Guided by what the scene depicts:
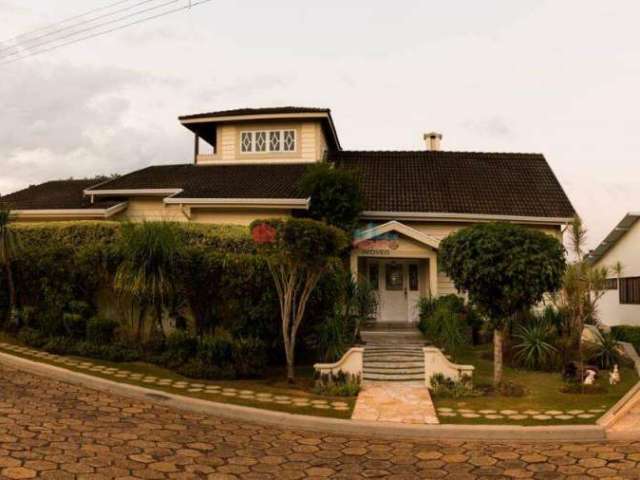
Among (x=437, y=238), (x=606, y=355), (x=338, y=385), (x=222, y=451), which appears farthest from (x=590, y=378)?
(x=222, y=451)

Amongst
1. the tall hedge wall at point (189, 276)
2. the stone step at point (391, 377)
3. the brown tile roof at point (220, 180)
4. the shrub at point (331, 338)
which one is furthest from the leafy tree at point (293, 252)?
the brown tile roof at point (220, 180)

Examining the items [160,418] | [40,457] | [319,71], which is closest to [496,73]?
[319,71]

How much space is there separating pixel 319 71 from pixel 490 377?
922 cm

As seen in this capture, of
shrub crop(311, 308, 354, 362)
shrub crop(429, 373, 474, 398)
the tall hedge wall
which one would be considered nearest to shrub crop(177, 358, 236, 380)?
the tall hedge wall

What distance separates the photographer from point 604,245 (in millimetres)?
22406

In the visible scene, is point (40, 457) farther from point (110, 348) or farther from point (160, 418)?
Answer: point (110, 348)

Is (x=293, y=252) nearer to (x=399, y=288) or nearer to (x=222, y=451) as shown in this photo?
(x=222, y=451)

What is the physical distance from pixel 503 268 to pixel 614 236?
1372cm

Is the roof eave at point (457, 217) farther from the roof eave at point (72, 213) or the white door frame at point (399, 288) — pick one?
the roof eave at point (72, 213)

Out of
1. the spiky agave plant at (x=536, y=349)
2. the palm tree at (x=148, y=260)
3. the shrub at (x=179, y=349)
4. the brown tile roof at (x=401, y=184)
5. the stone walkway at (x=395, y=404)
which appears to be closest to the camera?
the stone walkway at (x=395, y=404)

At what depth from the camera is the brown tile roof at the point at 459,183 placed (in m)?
17.9

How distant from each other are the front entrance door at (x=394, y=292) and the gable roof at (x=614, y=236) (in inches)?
349

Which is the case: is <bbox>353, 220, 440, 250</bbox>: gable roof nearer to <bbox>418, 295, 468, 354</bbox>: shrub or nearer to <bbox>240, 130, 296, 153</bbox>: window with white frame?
<bbox>418, 295, 468, 354</bbox>: shrub

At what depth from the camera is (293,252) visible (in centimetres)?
1044
